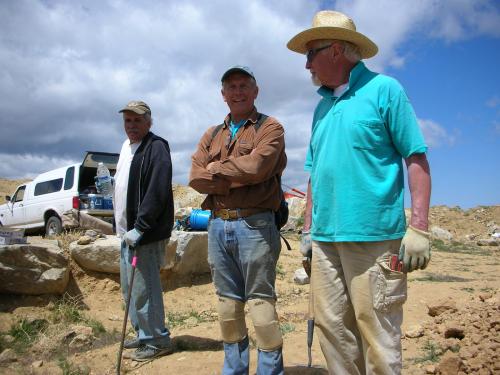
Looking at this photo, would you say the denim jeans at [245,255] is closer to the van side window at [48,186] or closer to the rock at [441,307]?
the rock at [441,307]

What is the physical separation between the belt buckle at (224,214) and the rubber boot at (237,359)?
79cm

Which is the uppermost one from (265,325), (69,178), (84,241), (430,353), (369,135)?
(69,178)

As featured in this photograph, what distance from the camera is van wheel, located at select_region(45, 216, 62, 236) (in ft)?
33.8

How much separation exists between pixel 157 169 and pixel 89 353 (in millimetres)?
1863

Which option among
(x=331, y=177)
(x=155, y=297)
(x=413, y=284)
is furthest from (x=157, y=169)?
(x=413, y=284)

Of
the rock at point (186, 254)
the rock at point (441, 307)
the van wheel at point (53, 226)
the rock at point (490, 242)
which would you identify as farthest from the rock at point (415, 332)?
the rock at point (490, 242)

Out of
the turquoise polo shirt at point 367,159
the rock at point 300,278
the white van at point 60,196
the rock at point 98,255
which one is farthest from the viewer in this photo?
the white van at point 60,196

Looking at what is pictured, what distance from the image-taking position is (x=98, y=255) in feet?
21.0

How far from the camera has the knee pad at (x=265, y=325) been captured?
2.78 meters

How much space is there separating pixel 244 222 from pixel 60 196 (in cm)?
844

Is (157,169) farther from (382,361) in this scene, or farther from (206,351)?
(382,361)

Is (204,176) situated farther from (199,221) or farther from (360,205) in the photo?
(199,221)

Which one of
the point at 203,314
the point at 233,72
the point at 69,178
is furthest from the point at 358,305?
the point at 69,178

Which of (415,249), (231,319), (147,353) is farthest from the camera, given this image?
(147,353)
